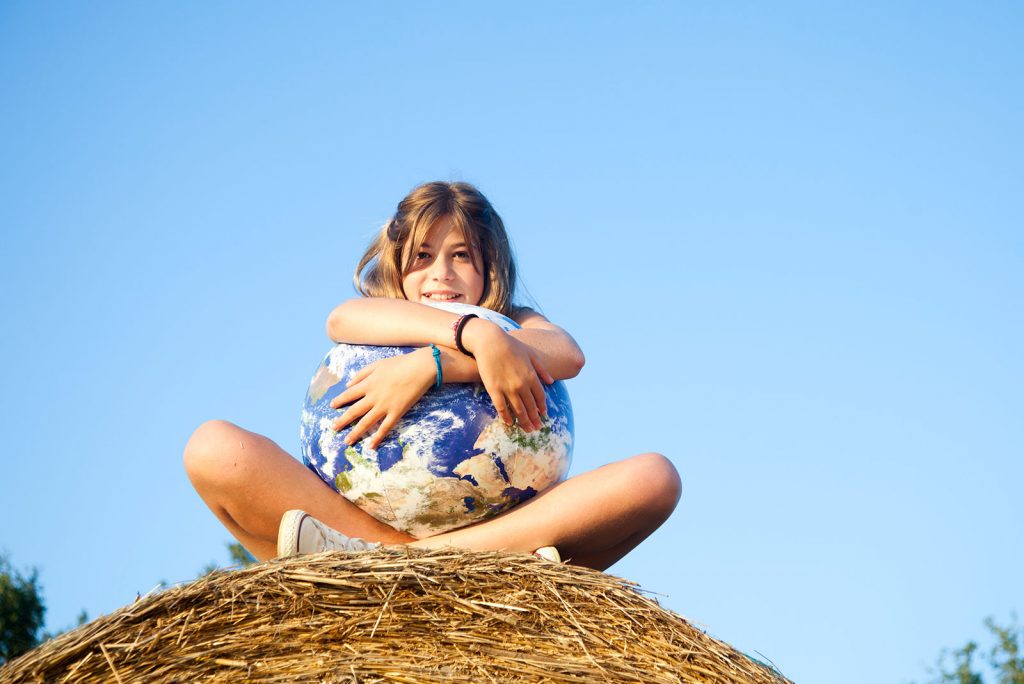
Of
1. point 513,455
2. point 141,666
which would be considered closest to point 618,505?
point 513,455

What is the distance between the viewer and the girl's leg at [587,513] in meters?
3.32

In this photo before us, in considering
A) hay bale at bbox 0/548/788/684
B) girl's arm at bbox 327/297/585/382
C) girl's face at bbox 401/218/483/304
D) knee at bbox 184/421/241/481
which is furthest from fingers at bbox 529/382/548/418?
knee at bbox 184/421/241/481

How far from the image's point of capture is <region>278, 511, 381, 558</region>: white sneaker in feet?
10.0

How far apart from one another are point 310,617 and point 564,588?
0.67 metres

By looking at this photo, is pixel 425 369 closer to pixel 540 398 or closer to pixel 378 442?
pixel 378 442

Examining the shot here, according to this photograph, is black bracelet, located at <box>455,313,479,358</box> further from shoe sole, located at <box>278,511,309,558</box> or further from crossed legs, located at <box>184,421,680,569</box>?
shoe sole, located at <box>278,511,309,558</box>

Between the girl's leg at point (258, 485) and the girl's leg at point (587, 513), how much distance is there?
28cm

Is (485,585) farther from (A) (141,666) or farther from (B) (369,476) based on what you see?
(A) (141,666)

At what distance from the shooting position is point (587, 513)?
11.0ft

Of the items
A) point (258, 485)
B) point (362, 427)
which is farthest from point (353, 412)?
point (258, 485)

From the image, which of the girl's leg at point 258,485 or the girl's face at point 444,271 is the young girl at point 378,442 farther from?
the girl's face at point 444,271

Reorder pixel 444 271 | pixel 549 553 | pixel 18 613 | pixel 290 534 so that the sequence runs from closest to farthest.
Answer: pixel 290 534 → pixel 549 553 → pixel 444 271 → pixel 18 613

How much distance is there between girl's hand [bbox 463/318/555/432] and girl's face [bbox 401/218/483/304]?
632mm

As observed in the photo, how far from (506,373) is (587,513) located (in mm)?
507
